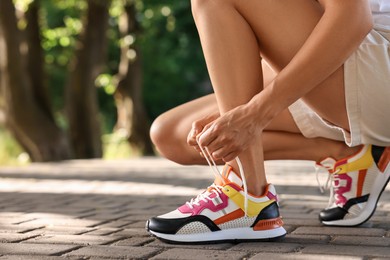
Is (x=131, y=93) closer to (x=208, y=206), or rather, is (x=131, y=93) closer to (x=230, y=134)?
(x=208, y=206)

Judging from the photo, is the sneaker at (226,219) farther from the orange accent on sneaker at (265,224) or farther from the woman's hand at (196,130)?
the woman's hand at (196,130)

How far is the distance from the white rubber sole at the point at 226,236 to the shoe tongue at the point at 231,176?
17 cm

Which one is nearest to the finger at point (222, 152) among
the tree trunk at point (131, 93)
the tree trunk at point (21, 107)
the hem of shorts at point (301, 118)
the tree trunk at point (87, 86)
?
the hem of shorts at point (301, 118)

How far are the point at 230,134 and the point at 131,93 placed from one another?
15873 millimetres

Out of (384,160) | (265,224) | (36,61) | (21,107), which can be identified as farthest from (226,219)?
(36,61)

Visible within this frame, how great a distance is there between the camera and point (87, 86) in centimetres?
1566

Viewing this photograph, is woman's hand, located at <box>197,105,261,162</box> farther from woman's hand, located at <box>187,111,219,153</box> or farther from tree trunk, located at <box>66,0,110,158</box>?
tree trunk, located at <box>66,0,110,158</box>

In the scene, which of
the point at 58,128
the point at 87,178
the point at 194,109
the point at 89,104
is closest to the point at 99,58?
the point at 89,104

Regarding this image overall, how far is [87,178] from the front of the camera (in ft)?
25.8

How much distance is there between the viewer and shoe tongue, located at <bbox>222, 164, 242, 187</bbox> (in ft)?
9.72

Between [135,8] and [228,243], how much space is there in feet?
51.5

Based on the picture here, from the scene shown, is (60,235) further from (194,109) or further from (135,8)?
(135,8)

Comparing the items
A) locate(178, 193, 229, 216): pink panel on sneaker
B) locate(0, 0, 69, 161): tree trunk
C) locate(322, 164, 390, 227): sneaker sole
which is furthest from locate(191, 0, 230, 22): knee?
locate(0, 0, 69, 161): tree trunk

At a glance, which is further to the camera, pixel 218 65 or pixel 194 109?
pixel 194 109
